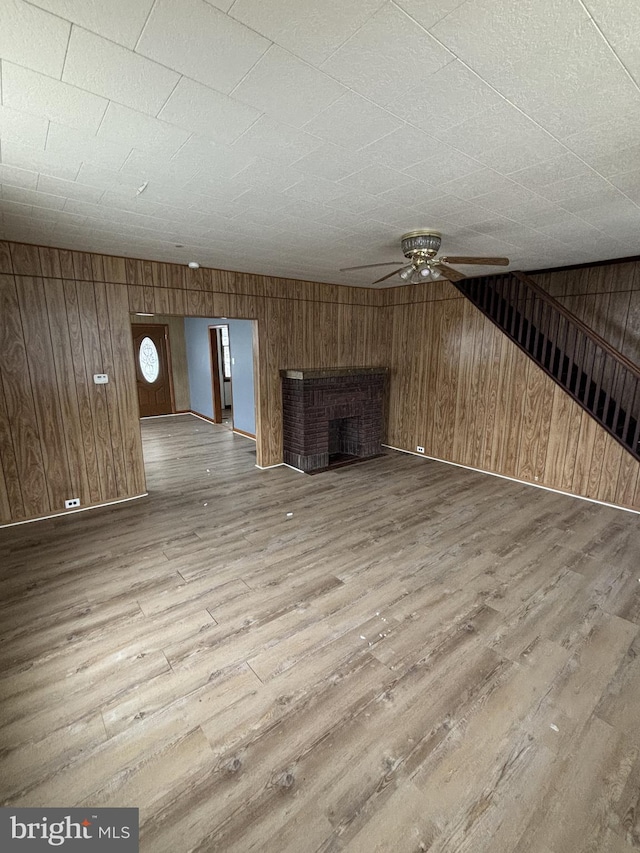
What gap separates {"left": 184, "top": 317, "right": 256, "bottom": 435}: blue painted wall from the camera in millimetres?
6237

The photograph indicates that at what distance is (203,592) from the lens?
2.60 meters

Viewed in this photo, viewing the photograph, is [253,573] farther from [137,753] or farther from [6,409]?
[6,409]

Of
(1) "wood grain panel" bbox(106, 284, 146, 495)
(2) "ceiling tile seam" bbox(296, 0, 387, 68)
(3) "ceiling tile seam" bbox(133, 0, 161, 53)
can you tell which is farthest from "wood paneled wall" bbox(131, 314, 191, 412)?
(2) "ceiling tile seam" bbox(296, 0, 387, 68)

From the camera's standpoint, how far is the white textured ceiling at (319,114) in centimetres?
108

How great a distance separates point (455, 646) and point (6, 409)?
4.08 meters

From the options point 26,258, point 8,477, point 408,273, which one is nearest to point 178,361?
point 26,258

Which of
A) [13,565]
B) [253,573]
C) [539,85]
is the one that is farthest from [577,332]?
[13,565]

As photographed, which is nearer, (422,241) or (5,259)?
(422,241)

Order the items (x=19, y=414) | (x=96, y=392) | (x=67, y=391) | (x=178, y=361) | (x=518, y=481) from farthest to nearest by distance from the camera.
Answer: (x=178, y=361) → (x=518, y=481) → (x=96, y=392) → (x=67, y=391) → (x=19, y=414)

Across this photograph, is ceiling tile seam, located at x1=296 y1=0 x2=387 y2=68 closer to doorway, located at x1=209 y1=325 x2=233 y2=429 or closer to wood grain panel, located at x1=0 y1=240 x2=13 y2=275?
wood grain panel, located at x1=0 y1=240 x2=13 y2=275

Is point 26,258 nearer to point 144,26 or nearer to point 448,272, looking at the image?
point 144,26

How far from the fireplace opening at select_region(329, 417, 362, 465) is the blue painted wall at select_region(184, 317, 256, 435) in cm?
130

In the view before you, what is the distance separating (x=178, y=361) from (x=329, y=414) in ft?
17.0

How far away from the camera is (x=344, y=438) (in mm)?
5996
